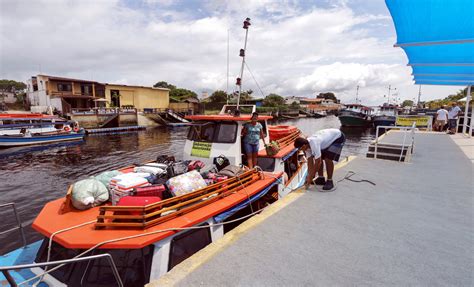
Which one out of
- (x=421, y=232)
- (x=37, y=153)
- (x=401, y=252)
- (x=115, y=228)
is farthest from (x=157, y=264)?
(x=37, y=153)

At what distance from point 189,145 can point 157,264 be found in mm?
4194

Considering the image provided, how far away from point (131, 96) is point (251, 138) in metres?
43.9

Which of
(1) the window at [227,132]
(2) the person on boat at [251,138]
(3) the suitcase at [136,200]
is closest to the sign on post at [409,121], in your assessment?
(2) the person on boat at [251,138]

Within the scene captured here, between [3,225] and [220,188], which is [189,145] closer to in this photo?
[220,188]

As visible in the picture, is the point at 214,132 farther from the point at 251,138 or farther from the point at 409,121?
the point at 409,121

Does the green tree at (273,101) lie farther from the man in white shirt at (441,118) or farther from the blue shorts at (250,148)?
the blue shorts at (250,148)

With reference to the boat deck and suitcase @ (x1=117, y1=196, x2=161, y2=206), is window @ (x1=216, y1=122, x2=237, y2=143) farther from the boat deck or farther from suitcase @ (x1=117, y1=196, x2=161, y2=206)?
A: suitcase @ (x1=117, y1=196, x2=161, y2=206)

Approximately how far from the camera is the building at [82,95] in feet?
120

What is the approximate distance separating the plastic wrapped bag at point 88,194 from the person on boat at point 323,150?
12.3ft

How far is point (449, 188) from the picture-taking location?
17.7 feet

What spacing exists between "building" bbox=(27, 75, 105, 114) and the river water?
693 inches

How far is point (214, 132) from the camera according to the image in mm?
6914

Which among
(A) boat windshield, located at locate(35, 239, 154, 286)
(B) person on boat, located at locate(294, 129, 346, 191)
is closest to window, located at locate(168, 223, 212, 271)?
(A) boat windshield, located at locate(35, 239, 154, 286)

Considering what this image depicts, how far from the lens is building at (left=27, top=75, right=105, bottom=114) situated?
36.2m
